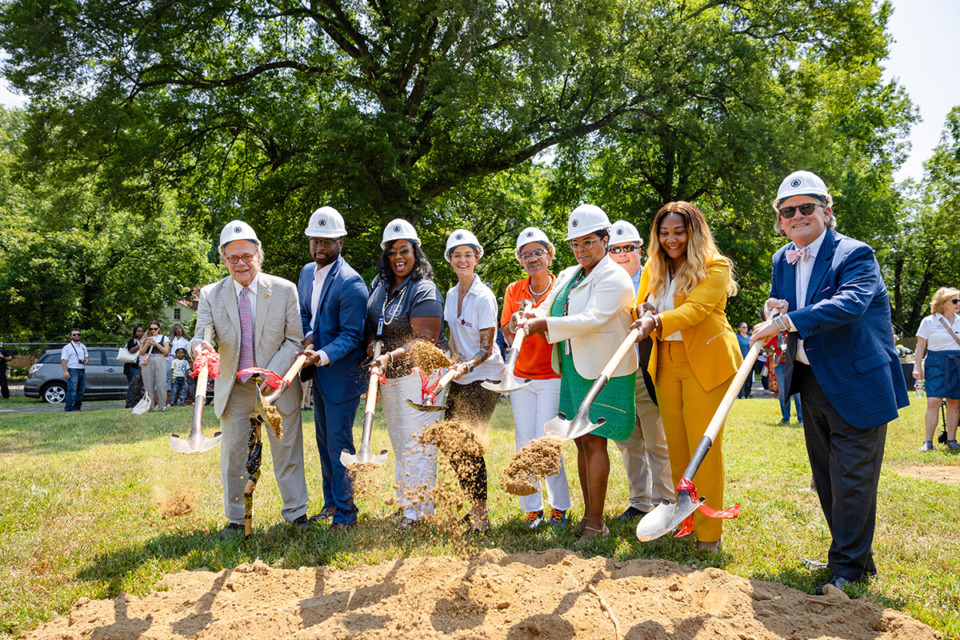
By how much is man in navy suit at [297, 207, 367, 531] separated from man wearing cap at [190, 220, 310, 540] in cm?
17

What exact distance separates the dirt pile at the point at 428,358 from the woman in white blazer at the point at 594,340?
2.03 feet

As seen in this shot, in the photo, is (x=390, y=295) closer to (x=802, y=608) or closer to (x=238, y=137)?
(x=802, y=608)

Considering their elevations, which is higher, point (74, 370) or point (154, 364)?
point (154, 364)

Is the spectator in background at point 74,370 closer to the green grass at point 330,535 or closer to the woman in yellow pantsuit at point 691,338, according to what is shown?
the green grass at point 330,535

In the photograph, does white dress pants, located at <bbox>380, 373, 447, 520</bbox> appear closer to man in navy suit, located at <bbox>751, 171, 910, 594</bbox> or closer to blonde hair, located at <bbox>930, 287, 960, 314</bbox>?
man in navy suit, located at <bbox>751, 171, 910, 594</bbox>

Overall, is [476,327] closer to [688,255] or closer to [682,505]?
[688,255]

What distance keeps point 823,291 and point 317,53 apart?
14941mm

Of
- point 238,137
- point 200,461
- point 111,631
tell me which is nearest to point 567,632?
point 111,631

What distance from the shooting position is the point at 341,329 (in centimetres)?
481

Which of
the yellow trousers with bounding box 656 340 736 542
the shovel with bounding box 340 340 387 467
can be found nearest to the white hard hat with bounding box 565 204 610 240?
the yellow trousers with bounding box 656 340 736 542

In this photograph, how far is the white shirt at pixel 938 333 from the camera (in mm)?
8359

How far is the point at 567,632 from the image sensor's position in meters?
3.03

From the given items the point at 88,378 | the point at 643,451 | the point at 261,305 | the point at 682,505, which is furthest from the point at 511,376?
the point at 88,378

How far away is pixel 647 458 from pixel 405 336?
2279mm
